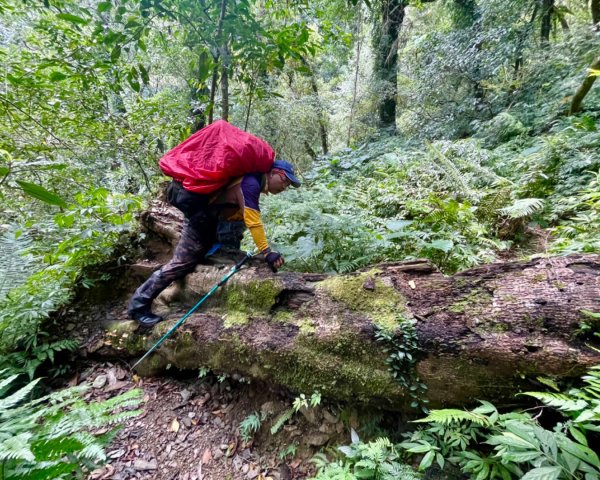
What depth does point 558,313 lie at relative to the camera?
167 cm

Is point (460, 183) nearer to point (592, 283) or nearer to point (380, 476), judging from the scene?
point (592, 283)

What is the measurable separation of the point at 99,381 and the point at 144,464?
54.2 inches

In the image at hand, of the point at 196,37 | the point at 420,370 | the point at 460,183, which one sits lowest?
the point at 420,370

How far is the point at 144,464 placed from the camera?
257 centimetres

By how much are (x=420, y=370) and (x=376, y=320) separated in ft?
1.34

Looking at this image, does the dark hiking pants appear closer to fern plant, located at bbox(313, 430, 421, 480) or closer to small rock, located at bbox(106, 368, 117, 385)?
small rock, located at bbox(106, 368, 117, 385)

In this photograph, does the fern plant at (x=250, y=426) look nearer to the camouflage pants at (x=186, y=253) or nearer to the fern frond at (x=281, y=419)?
the fern frond at (x=281, y=419)

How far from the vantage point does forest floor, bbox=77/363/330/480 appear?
7.72 feet

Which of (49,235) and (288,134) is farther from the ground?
(288,134)

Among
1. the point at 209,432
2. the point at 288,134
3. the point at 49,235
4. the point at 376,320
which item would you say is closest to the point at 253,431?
the point at 209,432

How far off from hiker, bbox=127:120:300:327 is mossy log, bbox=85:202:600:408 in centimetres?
57

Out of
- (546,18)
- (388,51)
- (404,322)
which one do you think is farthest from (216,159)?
(388,51)

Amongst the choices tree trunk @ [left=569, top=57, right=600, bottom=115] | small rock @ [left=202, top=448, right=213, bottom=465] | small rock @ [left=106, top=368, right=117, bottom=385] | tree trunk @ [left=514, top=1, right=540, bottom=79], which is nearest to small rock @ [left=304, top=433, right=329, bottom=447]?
small rock @ [left=202, top=448, right=213, bottom=465]

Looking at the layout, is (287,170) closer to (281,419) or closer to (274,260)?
(274,260)
